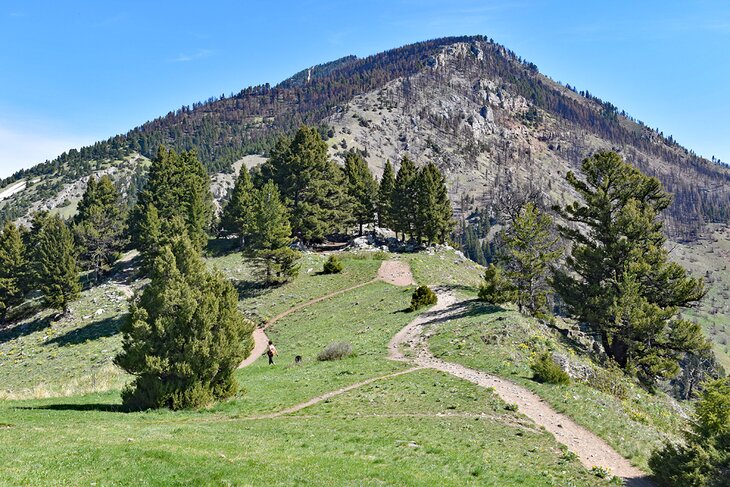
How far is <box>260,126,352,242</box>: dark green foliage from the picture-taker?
71.4 metres

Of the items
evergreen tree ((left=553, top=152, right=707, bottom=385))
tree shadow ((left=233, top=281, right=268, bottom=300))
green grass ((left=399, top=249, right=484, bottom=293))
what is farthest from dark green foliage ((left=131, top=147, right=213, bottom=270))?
evergreen tree ((left=553, top=152, right=707, bottom=385))

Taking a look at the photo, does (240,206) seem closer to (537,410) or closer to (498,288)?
(498,288)

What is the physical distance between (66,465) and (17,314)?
227 ft

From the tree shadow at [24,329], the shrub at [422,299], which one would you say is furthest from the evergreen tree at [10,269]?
the shrub at [422,299]

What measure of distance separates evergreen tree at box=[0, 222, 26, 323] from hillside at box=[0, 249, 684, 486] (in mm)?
23048

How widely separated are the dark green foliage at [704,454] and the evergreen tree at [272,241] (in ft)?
153

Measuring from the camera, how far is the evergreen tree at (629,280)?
3578 centimetres

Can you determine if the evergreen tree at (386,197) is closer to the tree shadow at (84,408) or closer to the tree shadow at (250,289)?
the tree shadow at (250,289)

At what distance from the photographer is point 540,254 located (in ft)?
135

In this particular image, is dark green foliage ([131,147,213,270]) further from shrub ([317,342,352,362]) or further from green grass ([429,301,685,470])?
green grass ([429,301,685,470])

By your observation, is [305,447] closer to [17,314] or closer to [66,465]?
[66,465]

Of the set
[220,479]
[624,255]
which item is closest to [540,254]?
[624,255]

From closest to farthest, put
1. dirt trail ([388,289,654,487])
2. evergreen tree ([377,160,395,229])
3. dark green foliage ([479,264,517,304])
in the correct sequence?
dirt trail ([388,289,654,487]) < dark green foliage ([479,264,517,304]) < evergreen tree ([377,160,395,229])

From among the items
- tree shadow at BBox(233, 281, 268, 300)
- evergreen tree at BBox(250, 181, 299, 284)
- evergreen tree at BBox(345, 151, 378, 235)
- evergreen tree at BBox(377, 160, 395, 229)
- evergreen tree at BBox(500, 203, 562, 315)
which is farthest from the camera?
evergreen tree at BBox(345, 151, 378, 235)
